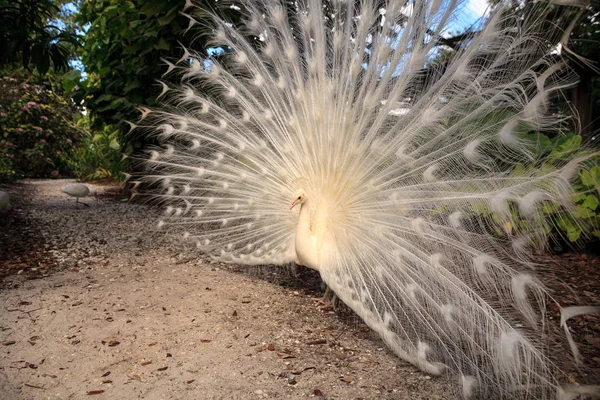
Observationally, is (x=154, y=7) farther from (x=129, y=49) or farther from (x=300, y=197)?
(x=300, y=197)

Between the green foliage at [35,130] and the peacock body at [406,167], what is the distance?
414 inches

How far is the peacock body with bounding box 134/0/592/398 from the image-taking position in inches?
86.5

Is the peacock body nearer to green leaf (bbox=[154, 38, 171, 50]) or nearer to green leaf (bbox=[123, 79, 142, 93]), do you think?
green leaf (bbox=[154, 38, 171, 50])

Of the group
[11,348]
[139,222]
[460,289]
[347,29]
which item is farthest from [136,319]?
[139,222]

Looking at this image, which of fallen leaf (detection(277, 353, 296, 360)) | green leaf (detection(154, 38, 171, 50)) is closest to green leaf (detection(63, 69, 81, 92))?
green leaf (detection(154, 38, 171, 50))

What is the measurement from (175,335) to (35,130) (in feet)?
43.8

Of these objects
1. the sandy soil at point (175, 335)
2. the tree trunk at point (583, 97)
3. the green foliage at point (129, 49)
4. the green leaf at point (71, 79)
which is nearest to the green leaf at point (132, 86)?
the green foliage at point (129, 49)

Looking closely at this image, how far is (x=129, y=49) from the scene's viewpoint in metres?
6.41

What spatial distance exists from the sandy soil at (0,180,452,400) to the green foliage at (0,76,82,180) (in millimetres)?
9471

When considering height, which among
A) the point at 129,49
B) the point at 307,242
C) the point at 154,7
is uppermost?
the point at 154,7

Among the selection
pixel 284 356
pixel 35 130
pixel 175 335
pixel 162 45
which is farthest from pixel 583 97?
pixel 35 130

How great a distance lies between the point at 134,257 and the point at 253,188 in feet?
5.51

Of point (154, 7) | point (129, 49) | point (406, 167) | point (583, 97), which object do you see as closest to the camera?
point (406, 167)

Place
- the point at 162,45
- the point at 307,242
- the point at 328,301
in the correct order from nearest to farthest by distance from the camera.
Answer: the point at 307,242 → the point at 328,301 → the point at 162,45
